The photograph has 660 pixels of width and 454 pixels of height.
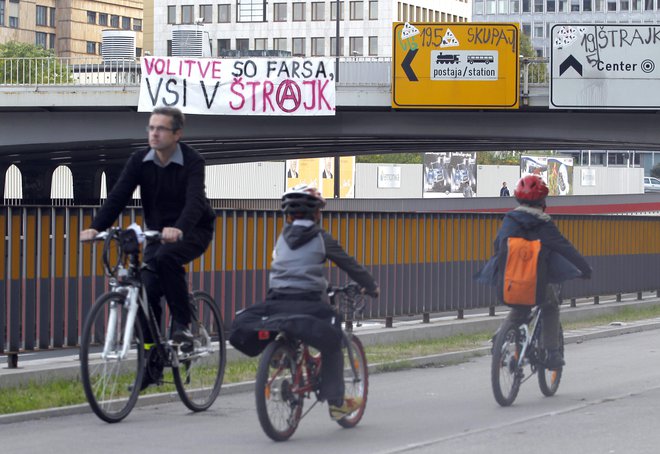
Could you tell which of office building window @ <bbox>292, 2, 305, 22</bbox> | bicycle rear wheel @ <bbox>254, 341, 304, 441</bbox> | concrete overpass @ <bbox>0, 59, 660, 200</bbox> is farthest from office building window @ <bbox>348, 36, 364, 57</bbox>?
bicycle rear wheel @ <bbox>254, 341, 304, 441</bbox>

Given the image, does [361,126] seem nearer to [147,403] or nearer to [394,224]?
[394,224]

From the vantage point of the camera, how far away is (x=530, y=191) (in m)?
10.0

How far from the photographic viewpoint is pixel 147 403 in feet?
31.8

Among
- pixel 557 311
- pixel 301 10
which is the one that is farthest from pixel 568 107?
pixel 301 10

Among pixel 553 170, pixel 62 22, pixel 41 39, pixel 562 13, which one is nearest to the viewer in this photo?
pixel 553 170

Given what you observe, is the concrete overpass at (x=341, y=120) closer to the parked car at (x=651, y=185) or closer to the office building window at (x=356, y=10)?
the parked car at (x=651, y=185)

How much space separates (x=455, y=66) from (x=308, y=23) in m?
82.2

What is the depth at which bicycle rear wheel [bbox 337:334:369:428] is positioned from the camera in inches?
337

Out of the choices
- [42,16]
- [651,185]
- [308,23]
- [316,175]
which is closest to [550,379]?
[316,175]

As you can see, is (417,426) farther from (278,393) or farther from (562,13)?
(562,13)

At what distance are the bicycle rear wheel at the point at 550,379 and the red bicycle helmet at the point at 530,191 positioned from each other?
100 cm

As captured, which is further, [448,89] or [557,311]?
[448,89]

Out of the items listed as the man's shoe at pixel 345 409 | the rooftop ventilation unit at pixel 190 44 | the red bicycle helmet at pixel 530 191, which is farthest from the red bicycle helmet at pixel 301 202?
the rooftop ventilation unit at pixel 190 44

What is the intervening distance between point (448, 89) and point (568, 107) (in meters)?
3.24
